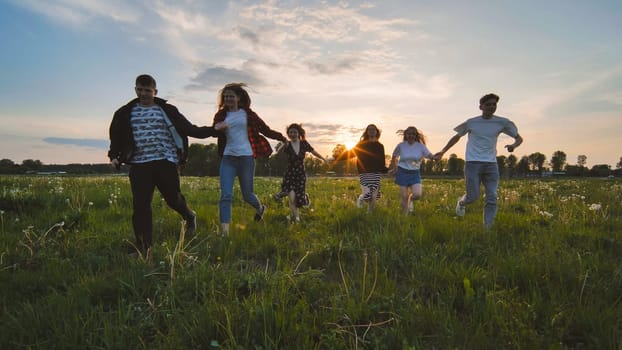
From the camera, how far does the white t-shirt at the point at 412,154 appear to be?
8.24 metres

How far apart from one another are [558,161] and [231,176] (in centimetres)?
19891

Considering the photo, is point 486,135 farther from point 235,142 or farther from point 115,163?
point 115,163

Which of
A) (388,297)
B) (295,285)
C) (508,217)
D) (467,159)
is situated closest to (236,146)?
(295,285)

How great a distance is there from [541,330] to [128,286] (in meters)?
3.47

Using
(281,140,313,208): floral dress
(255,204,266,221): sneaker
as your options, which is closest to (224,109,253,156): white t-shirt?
(255,204,266,221): sneaker

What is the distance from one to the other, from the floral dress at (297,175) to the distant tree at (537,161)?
18440 centimetres

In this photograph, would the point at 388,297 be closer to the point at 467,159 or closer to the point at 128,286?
the point at 128,286

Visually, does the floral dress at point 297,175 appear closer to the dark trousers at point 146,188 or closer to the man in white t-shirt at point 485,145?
the dark trousers at point 146,188

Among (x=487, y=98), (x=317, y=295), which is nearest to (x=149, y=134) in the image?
(x=317, y=295)

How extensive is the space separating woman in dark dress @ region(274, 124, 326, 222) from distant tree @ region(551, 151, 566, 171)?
19511 cm

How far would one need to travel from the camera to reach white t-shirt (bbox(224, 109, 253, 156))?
5.88m

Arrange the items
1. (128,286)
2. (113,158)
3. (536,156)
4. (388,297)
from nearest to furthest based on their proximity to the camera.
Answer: (388,297)
(128,286)
(113,158)
(536,156)

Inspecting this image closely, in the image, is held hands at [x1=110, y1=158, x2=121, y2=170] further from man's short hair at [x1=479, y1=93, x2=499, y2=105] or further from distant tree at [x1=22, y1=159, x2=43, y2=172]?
distant tree at [x1=22, y1=159, x2=43, y2=172]

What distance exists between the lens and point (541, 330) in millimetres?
2398
